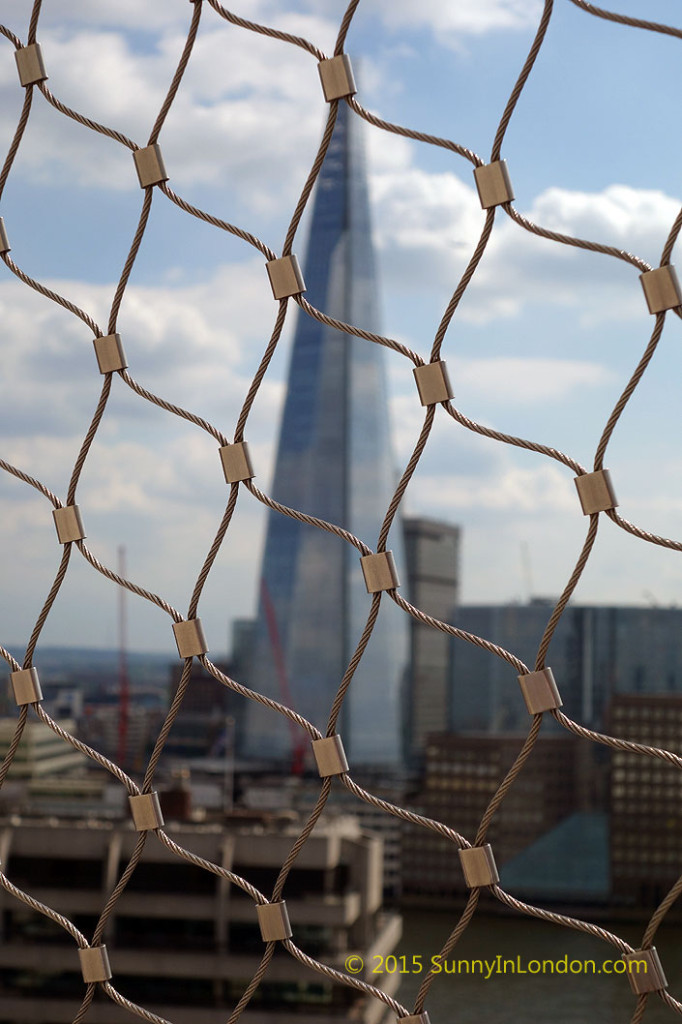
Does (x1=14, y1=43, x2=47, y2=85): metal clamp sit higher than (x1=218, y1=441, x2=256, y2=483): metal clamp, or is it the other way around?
(x1=14, y1=43, x2=47, y2=85): metal clamp

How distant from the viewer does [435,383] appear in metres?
0.55

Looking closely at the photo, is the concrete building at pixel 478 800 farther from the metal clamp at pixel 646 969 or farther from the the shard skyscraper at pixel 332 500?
the metal clamp at pixel 646 969

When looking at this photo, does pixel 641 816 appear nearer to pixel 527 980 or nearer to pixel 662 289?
pixel 527 980

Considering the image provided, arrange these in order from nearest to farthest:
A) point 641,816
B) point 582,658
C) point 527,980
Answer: point 527,980 → point 641,816 → point 582,658

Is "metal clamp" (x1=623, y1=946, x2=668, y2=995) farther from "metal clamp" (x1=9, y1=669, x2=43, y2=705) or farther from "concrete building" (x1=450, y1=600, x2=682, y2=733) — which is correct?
"concrete building" (x1=450, y1=600, x2=682, y2=733)

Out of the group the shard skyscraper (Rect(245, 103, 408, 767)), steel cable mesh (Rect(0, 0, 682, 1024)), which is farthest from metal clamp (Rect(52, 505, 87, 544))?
the shard skyscraper (Rect(245, 103, 408, 767))

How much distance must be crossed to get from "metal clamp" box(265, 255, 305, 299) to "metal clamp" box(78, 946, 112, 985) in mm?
359

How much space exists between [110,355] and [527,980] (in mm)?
5627

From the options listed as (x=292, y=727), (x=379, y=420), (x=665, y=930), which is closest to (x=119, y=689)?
(x=292, y=727)

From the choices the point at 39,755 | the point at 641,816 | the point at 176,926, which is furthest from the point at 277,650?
the point at 176,926

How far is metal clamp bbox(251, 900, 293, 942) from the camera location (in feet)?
1.79

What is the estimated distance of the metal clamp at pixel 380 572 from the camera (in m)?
0.54

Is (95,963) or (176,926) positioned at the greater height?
(95,963)

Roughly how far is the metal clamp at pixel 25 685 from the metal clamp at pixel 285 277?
26 cm
